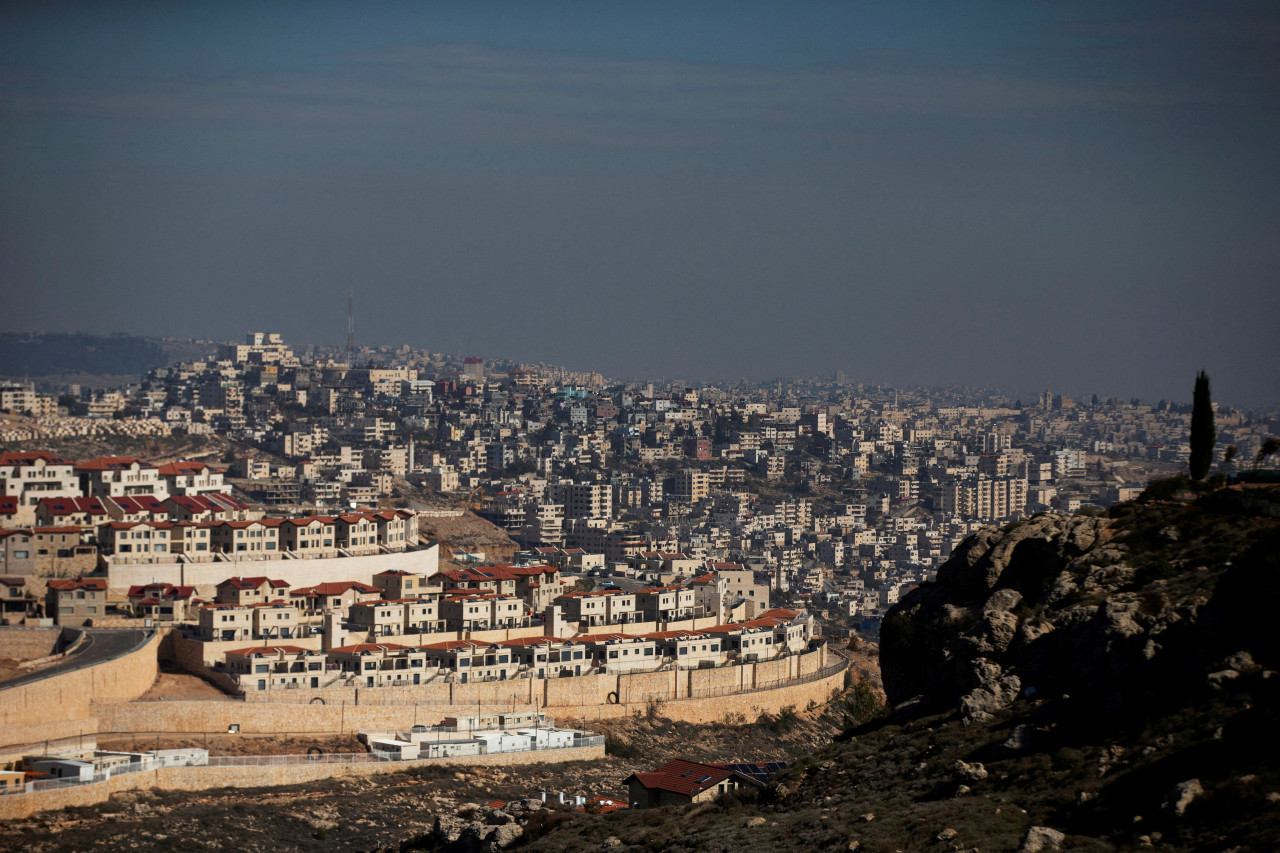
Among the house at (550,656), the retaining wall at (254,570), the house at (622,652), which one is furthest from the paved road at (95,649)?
the house at (622,652)

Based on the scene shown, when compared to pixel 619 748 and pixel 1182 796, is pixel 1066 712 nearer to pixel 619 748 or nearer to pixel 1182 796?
pixel 1182 796

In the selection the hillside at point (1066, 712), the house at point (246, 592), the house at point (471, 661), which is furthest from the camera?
the house at point (246, 592)

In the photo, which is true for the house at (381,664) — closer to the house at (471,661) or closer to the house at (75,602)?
the house at (471,661)

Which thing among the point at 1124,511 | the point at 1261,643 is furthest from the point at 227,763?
the point at 1261,643

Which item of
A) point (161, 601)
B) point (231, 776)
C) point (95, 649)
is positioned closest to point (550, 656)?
point (161, 601)

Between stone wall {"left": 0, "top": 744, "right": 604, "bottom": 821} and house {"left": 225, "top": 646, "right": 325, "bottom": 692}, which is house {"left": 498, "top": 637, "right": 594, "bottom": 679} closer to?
stone wall {"left": 0, "top": 744, "right": 604, "bottom": 821}
